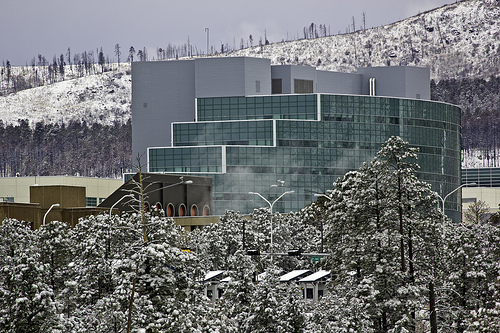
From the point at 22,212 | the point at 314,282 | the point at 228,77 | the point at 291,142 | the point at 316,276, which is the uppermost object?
the point at 228,77

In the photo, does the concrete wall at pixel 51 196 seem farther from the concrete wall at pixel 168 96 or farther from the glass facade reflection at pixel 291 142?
the concrete wall at pixel 168 96

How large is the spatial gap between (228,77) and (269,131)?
17.5 m

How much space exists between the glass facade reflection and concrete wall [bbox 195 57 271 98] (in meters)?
2.47

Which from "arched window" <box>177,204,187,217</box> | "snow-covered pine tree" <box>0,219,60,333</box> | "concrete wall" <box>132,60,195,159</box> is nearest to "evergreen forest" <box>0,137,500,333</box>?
"snow-covered pine tree" <box>0,219,60,333</box>

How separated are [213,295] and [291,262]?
36.7 ft

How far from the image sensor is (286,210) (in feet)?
576

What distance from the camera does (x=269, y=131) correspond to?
181 meters

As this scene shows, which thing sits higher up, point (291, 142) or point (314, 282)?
point (291, 142)

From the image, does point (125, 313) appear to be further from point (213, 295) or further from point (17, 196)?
point (17, 196)

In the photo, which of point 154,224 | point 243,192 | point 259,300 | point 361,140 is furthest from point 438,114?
point 154,224

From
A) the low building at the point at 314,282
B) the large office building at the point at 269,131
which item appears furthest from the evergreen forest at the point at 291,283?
the large office building at the point at 269,131

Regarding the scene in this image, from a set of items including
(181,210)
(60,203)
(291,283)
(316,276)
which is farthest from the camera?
(181,210)

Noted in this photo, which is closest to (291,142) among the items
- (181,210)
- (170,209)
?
(181,210)

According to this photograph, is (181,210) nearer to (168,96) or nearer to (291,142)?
(291,142)
